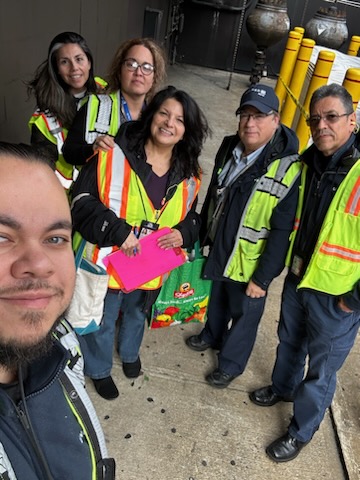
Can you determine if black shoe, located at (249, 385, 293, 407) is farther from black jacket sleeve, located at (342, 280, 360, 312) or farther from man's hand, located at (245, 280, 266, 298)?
black jacket sleeve, located at (342, 280, 360, 312)

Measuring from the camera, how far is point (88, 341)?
2645mm

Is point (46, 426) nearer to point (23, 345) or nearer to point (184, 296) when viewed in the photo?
point (23, 345)

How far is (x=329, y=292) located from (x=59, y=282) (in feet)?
4.92

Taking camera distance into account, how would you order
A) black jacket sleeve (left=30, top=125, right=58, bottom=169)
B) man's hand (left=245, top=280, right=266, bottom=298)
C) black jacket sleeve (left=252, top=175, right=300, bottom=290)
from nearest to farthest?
1. black jacket sleeve (left=252, top=175, right=300, bottom=290)
2. man's hand (left=245, top=280, right=266, bottom=298)
3. black jacket sleeve (left=30, top=125, right=58, bottom=169)

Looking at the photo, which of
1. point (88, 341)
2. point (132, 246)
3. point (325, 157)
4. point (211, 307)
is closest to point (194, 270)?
point (211, 307)

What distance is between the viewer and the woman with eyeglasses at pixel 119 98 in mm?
2434

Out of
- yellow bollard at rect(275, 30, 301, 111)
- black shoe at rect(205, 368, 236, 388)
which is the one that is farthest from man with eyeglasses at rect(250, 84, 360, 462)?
yellow bollard at rect(275, 30, 301, 111)

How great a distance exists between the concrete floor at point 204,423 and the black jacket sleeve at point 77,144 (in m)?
1.50

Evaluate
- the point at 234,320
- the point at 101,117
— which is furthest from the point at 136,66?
the point at 234,320

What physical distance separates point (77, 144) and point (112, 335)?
3.96 ft

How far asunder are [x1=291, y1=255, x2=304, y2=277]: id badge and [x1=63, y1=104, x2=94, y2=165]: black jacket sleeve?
1.31 m

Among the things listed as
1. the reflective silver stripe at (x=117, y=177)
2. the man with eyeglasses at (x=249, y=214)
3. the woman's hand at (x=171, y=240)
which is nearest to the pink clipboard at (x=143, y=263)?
the woman's hand at (x=171, y=240)

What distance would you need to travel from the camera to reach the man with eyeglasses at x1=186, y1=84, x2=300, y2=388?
2.26m

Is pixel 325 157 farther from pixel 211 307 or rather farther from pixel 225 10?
pixel 225 10
